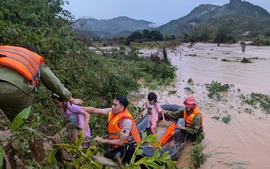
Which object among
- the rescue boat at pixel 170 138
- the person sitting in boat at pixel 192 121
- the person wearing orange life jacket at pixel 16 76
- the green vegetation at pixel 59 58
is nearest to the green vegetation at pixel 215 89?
the green vegetation at pixel 59 58

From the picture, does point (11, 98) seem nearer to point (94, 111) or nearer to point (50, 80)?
point (50, 80)

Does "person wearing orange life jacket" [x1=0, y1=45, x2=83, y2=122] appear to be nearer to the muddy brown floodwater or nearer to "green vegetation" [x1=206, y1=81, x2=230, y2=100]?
the muddy brown floodwater

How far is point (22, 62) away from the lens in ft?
7.29

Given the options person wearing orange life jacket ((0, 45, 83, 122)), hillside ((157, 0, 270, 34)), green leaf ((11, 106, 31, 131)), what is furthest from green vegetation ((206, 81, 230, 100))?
hillside ((157, 0, 270, 34))

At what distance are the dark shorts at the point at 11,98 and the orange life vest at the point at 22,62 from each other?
14 cm

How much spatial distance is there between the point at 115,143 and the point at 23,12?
5470 millimetres

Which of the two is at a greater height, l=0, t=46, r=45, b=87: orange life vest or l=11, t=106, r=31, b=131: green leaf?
l=0, t=46, r=45, b=87: orange life vest

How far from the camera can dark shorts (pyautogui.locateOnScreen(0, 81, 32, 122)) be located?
222cm

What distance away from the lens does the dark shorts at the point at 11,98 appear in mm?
2225

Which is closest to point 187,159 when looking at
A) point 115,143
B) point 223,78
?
point 115,143

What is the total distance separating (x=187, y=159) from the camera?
5.35 meters

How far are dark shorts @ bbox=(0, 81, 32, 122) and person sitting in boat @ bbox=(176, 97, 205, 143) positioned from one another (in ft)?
11.9

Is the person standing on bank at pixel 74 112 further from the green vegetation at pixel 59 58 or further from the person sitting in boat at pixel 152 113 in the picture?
the person sitting in boat at pixel 152 113

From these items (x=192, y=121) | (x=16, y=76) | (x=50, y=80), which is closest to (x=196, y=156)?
(x=192, y=121)
